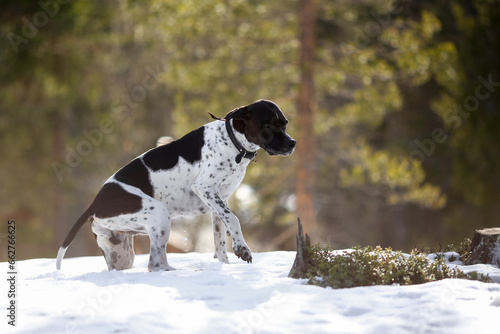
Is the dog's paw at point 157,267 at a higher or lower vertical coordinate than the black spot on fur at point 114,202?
lower

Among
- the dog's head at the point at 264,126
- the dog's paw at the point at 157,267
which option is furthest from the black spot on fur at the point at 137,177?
the dog's head at the point at 264,126

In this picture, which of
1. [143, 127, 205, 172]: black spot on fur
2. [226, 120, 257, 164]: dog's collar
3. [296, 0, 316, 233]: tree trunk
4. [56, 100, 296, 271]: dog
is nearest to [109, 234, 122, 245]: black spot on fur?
[56, 100, 296, 271]: dog

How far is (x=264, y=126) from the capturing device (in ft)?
20.7

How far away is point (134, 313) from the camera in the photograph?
4473mm

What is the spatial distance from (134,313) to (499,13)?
14672 mm

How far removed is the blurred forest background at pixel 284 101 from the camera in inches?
579

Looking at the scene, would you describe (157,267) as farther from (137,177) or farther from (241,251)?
(137,177)

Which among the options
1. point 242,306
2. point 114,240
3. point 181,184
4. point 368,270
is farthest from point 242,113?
point 242,306

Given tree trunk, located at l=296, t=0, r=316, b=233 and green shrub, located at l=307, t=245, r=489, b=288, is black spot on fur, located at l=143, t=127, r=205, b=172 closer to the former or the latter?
green shrub, located at l=307, t=245, r=489, b=288

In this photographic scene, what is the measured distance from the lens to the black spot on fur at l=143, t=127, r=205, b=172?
6.59 m

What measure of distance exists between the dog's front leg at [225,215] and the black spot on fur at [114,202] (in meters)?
0.62

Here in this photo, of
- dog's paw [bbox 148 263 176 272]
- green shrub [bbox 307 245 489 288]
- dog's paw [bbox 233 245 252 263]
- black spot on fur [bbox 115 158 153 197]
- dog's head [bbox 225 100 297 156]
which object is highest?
dog's head [bbox 225 100 297 156]

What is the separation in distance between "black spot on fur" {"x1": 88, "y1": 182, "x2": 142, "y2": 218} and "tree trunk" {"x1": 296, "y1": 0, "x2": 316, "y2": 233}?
27.1ft

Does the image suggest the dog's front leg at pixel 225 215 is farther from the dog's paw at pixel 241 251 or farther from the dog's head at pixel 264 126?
the dog's head at pixel 264 126
